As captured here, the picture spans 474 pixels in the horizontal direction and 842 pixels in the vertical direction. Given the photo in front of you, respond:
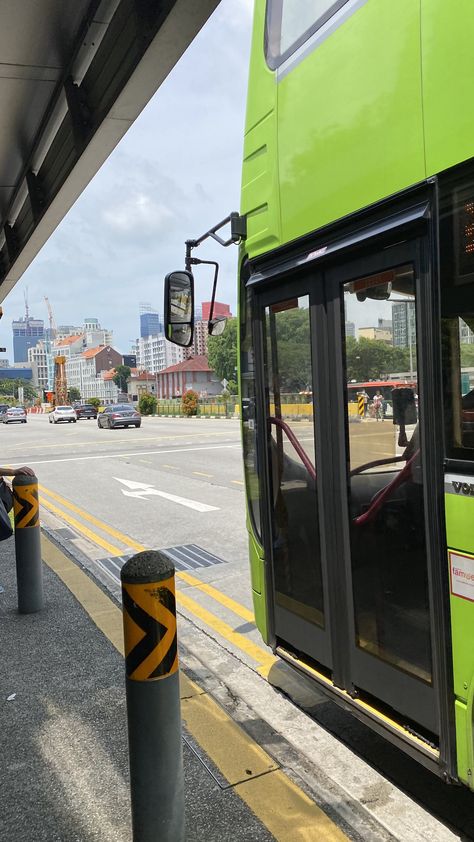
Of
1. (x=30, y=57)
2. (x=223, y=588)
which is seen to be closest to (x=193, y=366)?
(x=223, y=588)

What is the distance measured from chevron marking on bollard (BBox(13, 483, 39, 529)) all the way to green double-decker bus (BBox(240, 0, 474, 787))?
2266 mm

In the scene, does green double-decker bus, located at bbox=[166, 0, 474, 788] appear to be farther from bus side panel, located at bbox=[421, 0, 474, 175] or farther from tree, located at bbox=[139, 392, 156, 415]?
tree, located at bbox=[139, 392, 156, 415]

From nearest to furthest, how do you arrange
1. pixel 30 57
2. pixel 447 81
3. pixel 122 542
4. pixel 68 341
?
1. pixel 447 81
2. pixel 30 57
3. pixel 122 542
4. pixel 68 341

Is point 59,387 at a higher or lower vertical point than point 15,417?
higher

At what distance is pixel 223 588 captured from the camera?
5609 mm

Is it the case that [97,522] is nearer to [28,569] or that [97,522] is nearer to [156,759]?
[28,569]

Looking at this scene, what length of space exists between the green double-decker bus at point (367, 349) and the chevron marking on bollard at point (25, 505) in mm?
2266

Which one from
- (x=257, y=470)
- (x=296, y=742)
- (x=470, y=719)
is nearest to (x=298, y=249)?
(x=257, y=470)

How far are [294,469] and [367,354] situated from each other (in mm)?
758

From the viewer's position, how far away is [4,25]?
433 centimetres

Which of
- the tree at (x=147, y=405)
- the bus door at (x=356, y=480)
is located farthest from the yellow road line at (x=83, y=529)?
the tree at (x=147, y=405)

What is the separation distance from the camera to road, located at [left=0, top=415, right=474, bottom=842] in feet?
8.62

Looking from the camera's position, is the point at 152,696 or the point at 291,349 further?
the point at 291,349

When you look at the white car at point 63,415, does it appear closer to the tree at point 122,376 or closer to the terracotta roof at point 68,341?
the tree at point 122,376
